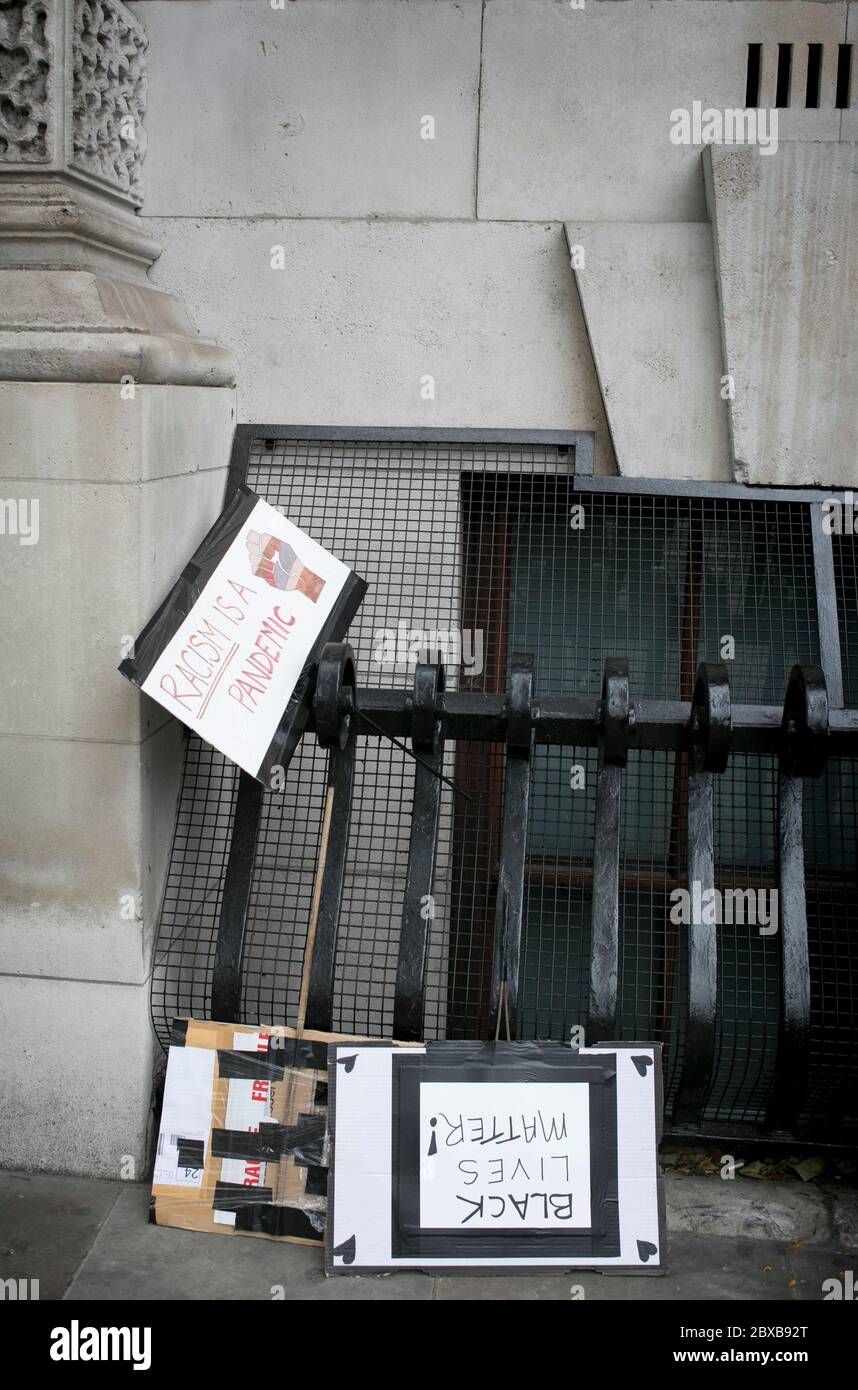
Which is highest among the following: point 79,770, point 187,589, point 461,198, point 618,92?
point 618,92

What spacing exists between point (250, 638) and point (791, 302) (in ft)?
6.38

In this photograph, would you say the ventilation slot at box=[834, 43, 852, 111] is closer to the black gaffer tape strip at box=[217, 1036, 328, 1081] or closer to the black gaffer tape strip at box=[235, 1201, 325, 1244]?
the black gaffer tape strip at box=[217, 1036, 328, 1081]

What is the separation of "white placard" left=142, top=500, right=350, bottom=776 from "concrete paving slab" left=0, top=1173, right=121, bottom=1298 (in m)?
1.25

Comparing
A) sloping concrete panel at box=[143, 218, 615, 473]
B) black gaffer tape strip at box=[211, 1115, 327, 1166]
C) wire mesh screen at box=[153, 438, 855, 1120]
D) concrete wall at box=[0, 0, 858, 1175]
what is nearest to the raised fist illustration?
concrete wall at box=[0, 0, 858, 1175]

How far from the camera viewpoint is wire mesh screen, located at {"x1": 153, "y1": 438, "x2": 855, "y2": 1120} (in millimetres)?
3766

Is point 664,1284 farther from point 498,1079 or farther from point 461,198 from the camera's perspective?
point 461,198

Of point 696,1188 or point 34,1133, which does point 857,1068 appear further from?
point 34,1133

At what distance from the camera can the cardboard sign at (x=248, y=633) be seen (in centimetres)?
311

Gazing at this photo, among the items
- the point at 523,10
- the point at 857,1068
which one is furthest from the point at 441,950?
the point at 523,10

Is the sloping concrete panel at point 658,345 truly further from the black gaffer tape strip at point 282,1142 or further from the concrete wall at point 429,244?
the black gaffer tape strip at point 282,1142

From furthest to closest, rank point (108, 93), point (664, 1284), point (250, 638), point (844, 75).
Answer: point (844, 75) < point (108, 93) < point (250, 638) < point (664, 1284)

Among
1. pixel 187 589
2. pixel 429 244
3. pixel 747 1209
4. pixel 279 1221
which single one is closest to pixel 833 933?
pixel 747 1209

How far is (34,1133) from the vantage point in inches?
130

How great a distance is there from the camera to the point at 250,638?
326cm
